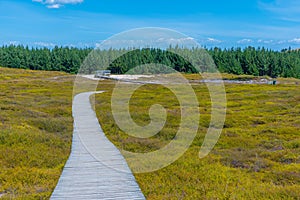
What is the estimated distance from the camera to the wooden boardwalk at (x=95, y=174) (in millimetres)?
10843

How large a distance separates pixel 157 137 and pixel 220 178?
26.9ft

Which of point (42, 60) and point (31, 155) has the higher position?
point (42, 60)

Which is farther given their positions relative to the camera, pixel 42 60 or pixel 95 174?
pixel 42 60

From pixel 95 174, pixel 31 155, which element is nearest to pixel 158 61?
pixel 31 155

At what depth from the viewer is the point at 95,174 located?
41.8ft

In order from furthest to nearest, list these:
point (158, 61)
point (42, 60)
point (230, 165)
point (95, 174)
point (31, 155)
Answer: point (42, 60)
point (158, 61)
point (31, 155)
point (230, 165)
point (95, 174)

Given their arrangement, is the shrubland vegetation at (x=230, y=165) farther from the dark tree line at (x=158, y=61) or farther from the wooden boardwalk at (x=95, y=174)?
the dark tree line at (x=158, y=61)

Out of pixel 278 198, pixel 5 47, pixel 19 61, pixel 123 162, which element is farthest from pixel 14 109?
pixel 5 47

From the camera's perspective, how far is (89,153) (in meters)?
15.7

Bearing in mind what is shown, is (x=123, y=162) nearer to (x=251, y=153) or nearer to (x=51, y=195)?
(x=51, y=195)

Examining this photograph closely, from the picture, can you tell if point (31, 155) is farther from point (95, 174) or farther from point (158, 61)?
point (158, 61)

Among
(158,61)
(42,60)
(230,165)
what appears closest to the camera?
(230,165)

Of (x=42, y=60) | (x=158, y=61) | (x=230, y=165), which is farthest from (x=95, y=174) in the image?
(x=42, y=60)

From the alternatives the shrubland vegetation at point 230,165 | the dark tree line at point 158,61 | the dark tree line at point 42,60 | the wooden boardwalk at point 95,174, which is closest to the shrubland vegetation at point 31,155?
the wooden boardwalk at point 95,174
